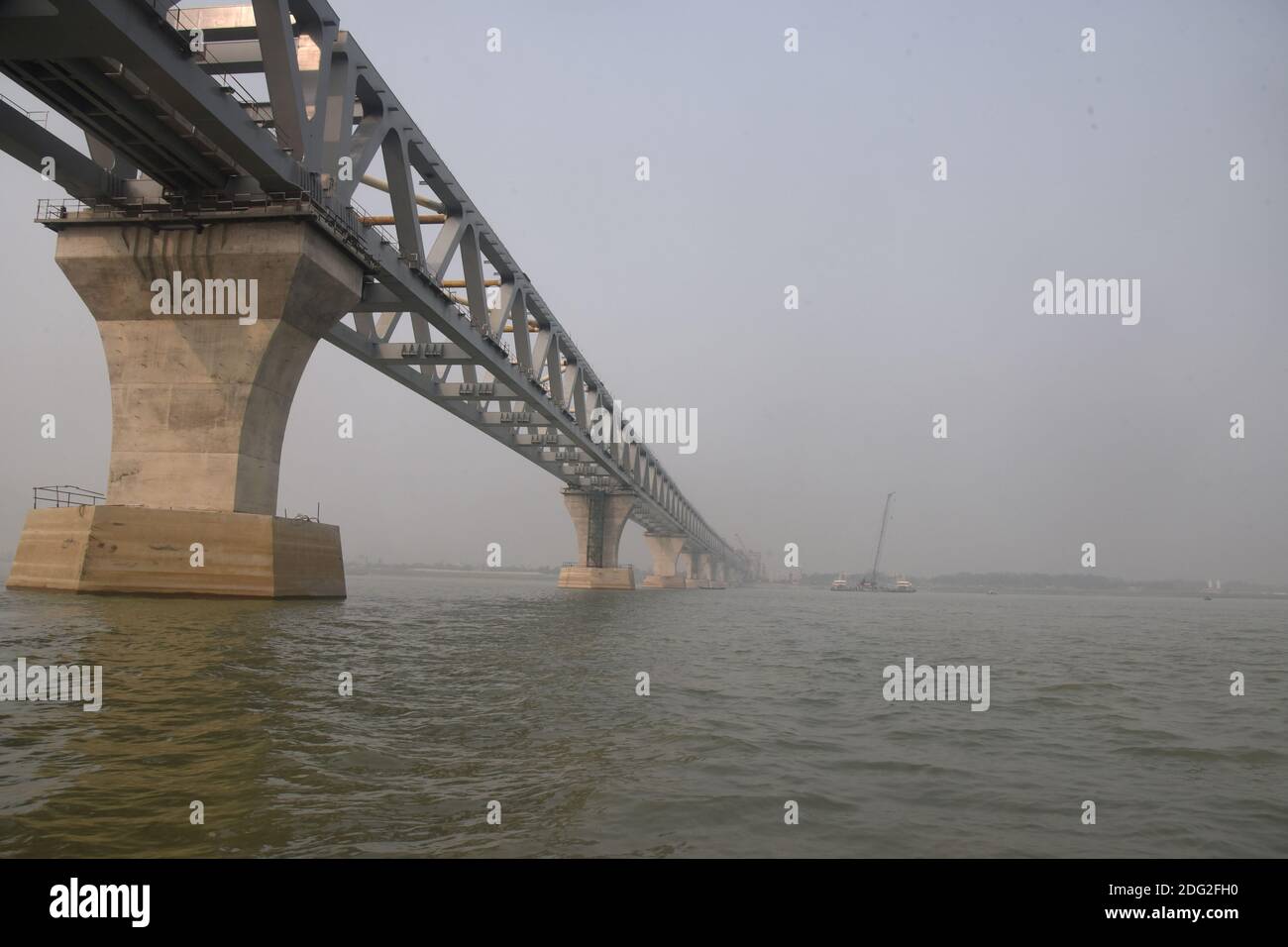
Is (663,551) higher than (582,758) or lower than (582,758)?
lower

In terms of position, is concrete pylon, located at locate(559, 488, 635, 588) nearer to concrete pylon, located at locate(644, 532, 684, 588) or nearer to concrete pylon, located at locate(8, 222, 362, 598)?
concrete pylon, located at locate(644, 532, 684, 588)

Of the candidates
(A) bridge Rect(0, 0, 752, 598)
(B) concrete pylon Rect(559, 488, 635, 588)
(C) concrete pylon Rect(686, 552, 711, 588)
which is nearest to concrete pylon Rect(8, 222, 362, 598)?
(A) bridge Rect(0, 0, 752, 598)

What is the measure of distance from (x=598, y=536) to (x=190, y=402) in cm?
5954

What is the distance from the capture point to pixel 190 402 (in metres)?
22.4

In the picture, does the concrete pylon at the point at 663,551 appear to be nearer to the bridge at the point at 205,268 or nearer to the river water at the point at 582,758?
the bridge at the point at 205,268

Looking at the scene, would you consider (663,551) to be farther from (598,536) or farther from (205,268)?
(205,268)

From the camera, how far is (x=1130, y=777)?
7629mm

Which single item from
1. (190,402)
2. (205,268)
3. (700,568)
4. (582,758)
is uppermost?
(205,268)

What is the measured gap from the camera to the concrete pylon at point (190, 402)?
21453 mm

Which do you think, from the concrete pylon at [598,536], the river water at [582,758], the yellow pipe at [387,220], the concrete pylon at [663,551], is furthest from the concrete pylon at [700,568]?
the river water at [582,758]

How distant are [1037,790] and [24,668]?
39.3ft

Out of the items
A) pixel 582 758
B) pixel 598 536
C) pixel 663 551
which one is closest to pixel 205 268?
pixel 582 758

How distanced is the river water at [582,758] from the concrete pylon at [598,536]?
2509 inches
